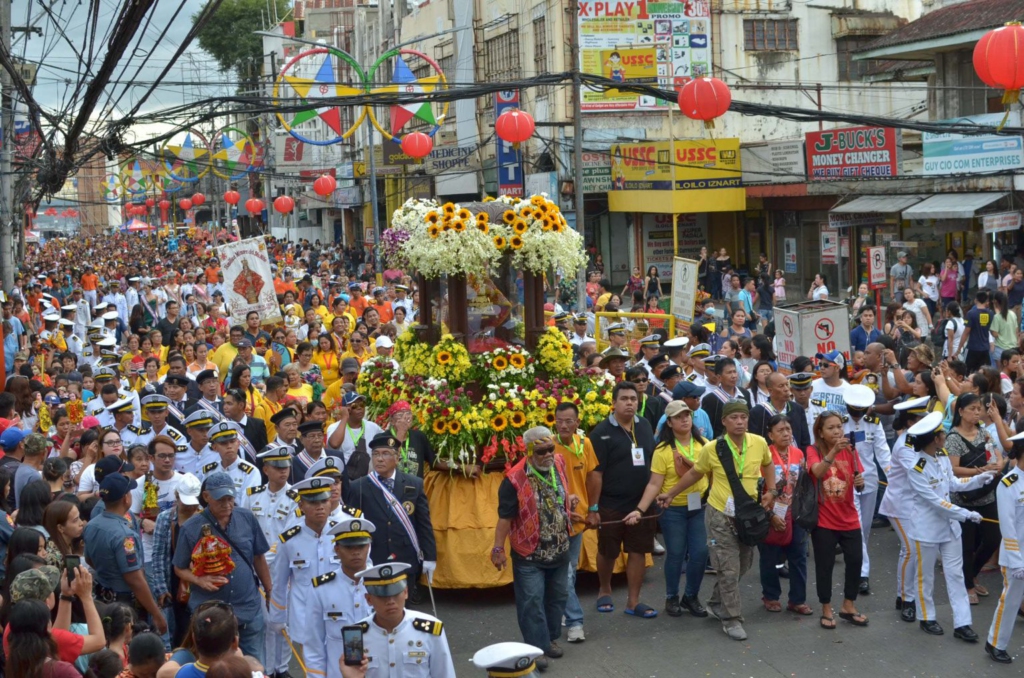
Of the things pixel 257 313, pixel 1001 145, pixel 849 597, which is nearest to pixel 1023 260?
pixel 1001 145

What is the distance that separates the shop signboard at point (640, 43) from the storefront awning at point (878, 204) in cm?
589

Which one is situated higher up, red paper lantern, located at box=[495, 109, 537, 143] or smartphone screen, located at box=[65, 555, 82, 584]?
red paper lantern, located at box=[495, 109, 537, 143]

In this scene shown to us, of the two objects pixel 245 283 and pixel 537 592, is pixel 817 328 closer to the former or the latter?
pixel 537 592

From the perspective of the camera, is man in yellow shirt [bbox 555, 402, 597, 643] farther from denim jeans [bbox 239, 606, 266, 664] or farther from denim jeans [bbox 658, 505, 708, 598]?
denim jeans [bbox 239, 606, 266, 664]

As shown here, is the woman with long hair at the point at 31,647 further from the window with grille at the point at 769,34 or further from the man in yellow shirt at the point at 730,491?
the window with grille at the point at 769,34

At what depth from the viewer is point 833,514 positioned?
28.9 ft

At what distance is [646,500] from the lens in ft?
30.0

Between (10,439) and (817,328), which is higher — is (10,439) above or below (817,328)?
below

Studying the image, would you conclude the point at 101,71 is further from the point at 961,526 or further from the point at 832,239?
the point at 832,239

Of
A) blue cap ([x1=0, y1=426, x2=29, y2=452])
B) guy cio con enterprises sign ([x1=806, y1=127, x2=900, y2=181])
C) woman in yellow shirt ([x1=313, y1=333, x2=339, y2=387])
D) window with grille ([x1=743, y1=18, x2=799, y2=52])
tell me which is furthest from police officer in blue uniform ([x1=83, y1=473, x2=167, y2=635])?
window with grille ([x1=743, y1=18, x2=799, y2=52])

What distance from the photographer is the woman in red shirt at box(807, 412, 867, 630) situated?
8797 mm

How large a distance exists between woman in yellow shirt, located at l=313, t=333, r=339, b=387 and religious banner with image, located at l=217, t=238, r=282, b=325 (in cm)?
432

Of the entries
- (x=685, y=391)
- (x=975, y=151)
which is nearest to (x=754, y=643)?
(x=685, y=391)

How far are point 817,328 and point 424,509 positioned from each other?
6.89 meters
